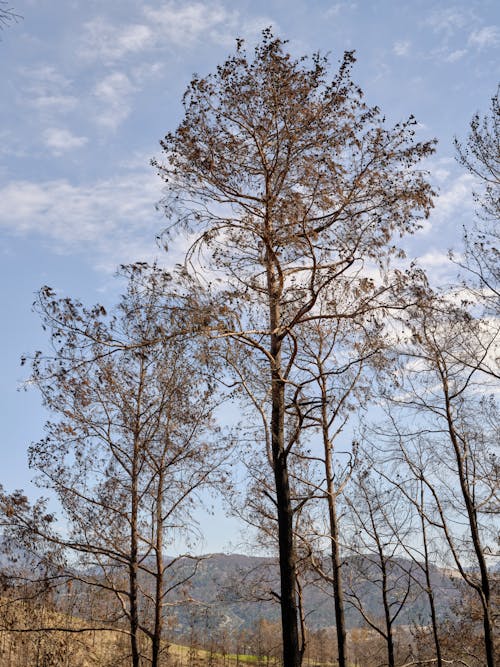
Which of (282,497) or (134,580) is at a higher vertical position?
(282,497)

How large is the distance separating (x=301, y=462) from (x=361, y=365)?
448 centimetres

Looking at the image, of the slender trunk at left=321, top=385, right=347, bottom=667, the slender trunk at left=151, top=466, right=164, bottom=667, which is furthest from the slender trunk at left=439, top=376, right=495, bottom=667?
the slender trunk at left=151, top=466, right=164, bottom=667

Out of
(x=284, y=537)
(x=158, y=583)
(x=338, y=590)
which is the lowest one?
(x=338, y=590)

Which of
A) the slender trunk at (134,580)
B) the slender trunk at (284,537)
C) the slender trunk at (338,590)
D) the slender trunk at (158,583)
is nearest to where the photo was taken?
the slender trunk at (284,537)

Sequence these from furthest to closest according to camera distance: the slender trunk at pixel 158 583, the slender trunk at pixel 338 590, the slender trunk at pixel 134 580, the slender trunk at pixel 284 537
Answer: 1. the slender trunk at pixel 338 590
2. the slender trunk at pixel 158 583
3. the slender trunk at pixel 134 580
4. the slender trunk at pixel 284 537

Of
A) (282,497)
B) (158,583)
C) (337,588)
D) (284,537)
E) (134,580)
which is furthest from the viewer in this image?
(337,588)

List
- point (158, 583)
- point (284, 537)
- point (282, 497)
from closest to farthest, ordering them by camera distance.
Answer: point (284, 537) < point (282, 497) < point (158, 583)

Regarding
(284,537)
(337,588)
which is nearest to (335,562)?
(337,588)

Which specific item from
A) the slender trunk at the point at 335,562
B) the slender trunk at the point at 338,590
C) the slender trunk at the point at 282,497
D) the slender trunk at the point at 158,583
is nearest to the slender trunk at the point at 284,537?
the slender trunk at the point at 282,497

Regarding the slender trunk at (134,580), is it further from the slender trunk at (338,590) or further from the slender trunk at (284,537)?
the slender trunk at (284,537)

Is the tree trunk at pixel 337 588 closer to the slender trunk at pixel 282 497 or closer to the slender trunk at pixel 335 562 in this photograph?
the slender trunk at pixel 335 562

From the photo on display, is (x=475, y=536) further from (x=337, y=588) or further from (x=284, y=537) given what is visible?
(x=284, y=537)

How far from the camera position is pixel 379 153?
8.48 meters

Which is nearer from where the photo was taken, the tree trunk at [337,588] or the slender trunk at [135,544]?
the slender trunk at [135,544]
